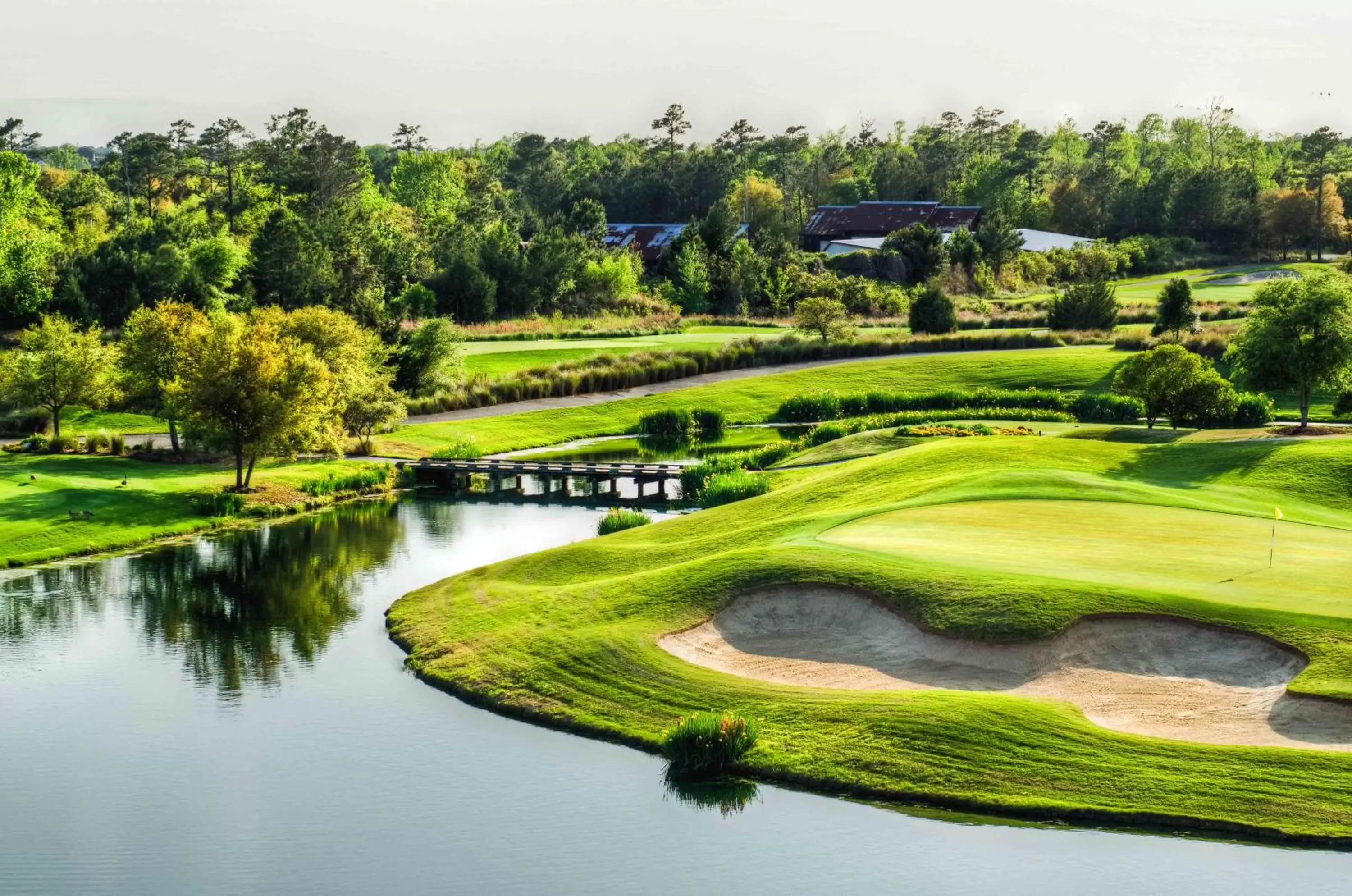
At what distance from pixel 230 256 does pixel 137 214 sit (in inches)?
1873

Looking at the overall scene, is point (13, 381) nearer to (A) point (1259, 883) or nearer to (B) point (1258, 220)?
(A) point (1259, 883)

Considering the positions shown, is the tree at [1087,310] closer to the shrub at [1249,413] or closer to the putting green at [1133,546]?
the shrub at [1249,413]

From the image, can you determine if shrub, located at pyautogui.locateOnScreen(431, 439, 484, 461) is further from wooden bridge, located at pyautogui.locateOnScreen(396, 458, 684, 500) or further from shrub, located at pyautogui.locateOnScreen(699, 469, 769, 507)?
shrub, located at pyautogui.locateOnScreen(699, 469, 769, 507)

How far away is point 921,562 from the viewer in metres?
33.2

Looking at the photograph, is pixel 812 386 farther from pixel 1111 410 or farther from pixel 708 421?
pixel 1111 410

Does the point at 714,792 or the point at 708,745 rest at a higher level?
the point at 708,745

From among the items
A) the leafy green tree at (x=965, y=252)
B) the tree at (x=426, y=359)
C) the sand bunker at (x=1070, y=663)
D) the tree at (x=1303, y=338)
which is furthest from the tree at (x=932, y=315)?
the sand bunker at (x=1070, y=663)

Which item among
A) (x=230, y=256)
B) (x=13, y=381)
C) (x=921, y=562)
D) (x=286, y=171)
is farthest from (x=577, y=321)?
(x=921, y=562)

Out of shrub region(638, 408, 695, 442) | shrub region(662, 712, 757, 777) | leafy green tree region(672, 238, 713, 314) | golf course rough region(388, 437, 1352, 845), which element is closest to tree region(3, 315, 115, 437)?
shrub region(638, 408, 695, 442)

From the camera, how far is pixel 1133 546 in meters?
34.6

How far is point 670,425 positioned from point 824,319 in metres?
20.1

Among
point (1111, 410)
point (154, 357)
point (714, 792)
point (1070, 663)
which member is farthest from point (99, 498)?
point (1111, 410)

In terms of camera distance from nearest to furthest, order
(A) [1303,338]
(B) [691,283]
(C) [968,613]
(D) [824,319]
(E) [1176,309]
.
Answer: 1. (C) [968,613]
2. (A) [1303,338]
3. (E) [1176,309]
4. (D) [824,319]
5. (B) [691,283]

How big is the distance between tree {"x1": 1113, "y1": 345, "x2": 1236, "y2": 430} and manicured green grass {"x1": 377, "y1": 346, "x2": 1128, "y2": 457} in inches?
817
